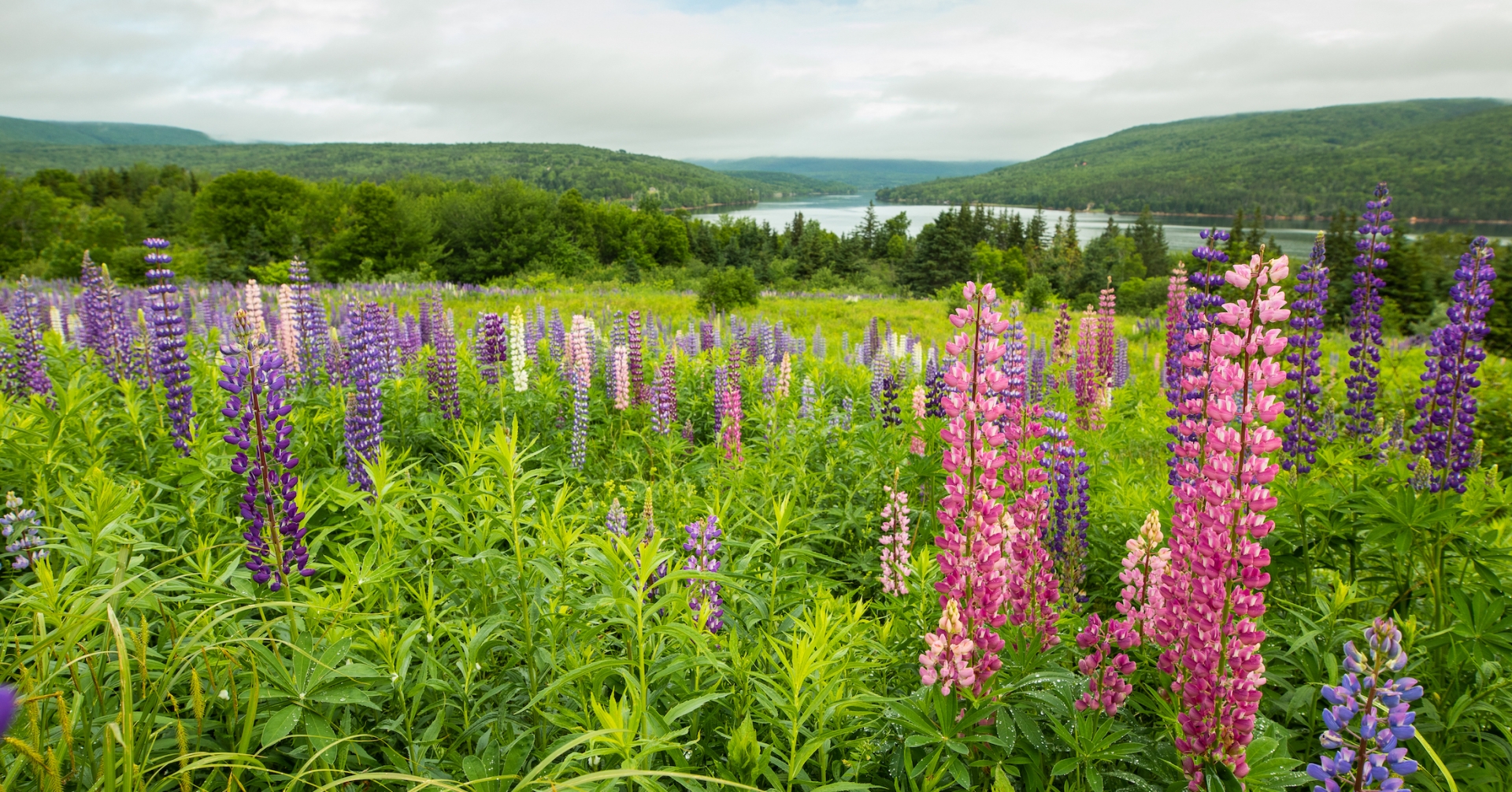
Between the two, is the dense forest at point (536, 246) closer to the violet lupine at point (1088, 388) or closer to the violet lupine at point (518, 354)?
the violet lupine at point (1088, 388)

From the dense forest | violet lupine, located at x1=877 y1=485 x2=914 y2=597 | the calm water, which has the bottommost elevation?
violet lupine, located at x1=877 y1=485 x2=914 y2=597

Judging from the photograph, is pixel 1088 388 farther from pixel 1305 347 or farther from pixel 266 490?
pixel 266 490

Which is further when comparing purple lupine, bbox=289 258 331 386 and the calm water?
the calm water

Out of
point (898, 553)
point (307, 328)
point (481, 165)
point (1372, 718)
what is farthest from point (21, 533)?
point (481, 165)

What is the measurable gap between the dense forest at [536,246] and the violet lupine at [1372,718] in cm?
2918

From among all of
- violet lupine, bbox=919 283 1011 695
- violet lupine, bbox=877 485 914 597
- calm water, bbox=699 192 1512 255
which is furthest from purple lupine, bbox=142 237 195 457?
calm water, bbox=699 192 1512 255

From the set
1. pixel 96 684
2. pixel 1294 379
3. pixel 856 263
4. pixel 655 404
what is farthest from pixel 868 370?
pixel 856 263

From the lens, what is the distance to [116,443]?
4.88 meters

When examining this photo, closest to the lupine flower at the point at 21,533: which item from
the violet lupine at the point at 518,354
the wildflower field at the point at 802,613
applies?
the wildflower field at the point at 802,613

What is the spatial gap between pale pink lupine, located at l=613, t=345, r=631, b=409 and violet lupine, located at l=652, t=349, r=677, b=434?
2.46 ft

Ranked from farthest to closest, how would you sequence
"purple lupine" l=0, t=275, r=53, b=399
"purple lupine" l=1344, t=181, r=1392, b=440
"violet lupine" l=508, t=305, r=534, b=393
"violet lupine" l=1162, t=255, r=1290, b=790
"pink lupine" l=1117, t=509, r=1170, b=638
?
"violet lupine" l=508, t=305, r=534, b=393, "purple lupine" l=0, t=275, r=53, b=399, "purple lupine" l=1344, t=181, r=1392, b=440, "pink lupine" l=1117, t=509, r=1170, b=638, "violet lupine" l=1162, t=255, r=1290, b=790

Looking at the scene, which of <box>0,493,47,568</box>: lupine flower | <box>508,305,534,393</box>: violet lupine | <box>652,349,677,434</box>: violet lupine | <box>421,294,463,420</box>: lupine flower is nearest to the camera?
<box>0,493,47,568</box>: lupine flower

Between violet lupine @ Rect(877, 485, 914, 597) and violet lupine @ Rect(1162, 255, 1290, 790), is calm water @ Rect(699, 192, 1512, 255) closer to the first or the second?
violet lupine @ Rect(877, 485, 914, 597)

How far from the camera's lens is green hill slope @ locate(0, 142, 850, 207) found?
140m
